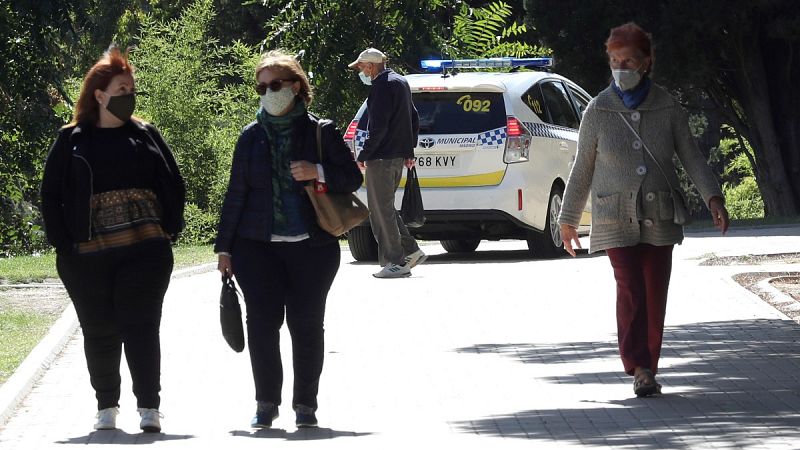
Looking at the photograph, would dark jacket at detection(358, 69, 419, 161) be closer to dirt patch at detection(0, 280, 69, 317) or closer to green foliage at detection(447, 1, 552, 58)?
dirt patch at detection(0, 280, 69, 317)

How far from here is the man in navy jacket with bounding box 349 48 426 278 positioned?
613 inches

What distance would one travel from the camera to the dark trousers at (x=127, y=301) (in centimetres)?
839

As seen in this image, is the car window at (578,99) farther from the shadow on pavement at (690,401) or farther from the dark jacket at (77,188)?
the dark jacket at (77,188)

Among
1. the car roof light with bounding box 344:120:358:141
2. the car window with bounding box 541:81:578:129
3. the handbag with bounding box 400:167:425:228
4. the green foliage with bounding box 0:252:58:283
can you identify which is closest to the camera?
the handbag with bounding box 400:167:425:228

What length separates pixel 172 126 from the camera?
1128 inches

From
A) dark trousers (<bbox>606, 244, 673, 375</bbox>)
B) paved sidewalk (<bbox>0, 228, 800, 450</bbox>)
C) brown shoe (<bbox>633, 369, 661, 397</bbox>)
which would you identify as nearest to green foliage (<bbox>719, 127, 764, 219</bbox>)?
paved sidewalk (<bbox>0, 228, 800, 450</bbox>)

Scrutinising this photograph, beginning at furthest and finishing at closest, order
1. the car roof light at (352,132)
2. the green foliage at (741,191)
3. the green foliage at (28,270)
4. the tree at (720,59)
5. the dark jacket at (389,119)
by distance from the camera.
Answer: the green foliage at (741,191) → the tree at (720,59) → the car roof light at (352,132) → the green foliage at (28,270) → the dark jacket at (389,119)

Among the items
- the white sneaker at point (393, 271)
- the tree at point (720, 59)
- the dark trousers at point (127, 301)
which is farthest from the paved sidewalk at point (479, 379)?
the tree at point (720, 59)

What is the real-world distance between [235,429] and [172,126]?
20.6 metres

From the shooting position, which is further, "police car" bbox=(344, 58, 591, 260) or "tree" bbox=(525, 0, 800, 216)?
"tree" bbox=(525, 0, 800, 216)

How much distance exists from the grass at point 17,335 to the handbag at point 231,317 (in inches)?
73.3

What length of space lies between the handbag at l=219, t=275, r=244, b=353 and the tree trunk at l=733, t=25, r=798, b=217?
2507 centimetres

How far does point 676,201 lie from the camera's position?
30.3 ft

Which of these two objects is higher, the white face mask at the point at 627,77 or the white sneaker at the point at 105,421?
the white face mask at the point at 627,77
